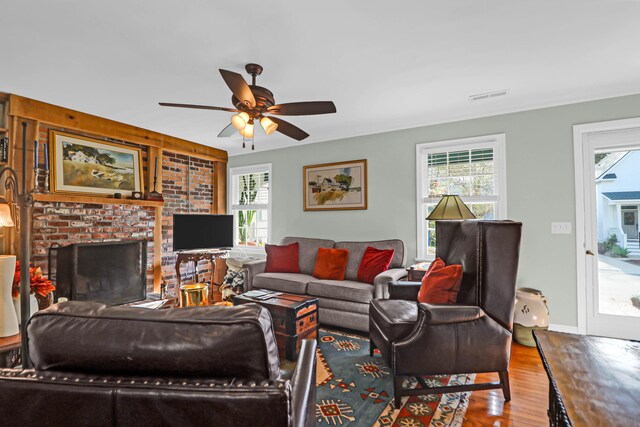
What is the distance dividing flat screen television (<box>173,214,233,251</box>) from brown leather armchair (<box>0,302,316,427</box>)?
3912mm

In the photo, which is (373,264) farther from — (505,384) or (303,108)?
(303,108)

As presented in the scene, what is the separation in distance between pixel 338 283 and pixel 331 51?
223 cm

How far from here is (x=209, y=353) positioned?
0.72 metres

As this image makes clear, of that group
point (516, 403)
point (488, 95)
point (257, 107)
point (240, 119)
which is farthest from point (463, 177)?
→ point (240, 119)

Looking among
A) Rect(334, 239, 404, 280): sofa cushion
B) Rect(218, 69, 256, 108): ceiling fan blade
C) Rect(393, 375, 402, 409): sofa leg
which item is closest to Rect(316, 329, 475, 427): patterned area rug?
Rect(393, 375, 402, 409): sofa leg

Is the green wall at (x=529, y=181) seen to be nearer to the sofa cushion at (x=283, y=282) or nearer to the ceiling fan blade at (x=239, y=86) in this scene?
the sofa cushion at (x=283, y=282)

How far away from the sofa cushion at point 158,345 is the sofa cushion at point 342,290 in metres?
2.50

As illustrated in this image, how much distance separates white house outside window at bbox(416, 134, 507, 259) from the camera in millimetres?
3488

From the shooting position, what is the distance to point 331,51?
2359 millimetres

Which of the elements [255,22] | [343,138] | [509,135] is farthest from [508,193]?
[255,22]

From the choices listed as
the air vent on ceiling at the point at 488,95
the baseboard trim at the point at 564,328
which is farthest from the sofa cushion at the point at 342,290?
the air vent on ceiling at the point at 488,95

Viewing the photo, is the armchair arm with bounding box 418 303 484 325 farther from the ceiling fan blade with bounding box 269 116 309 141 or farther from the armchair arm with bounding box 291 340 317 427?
the ceiling fan blade with bounding box 269 116 309 141

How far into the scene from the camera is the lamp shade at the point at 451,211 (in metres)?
3.06

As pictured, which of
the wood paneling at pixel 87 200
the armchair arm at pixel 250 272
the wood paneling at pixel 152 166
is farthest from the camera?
the wood paneling at pixel 152 166
